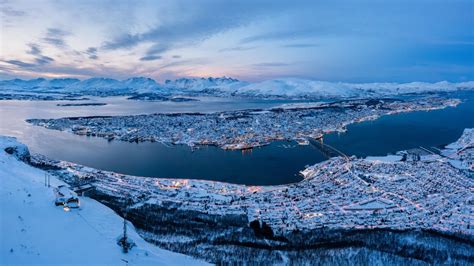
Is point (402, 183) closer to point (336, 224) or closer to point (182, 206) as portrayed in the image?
point (336, 224)

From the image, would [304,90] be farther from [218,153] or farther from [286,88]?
[218,153]

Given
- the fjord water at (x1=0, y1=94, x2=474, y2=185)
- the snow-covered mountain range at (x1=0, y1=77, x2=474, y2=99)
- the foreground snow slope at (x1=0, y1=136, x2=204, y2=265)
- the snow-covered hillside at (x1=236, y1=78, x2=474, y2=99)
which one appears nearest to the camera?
the foreground snow slope at (x1=0, y1=136, x2=204, y2=265)

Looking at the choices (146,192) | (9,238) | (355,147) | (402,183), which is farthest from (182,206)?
(355,147)

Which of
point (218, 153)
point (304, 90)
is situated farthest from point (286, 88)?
point (218, 153)

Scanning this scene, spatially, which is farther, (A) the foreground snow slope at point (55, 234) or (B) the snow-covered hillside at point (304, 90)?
(B) the snow-covered hillside at point (304, 90)

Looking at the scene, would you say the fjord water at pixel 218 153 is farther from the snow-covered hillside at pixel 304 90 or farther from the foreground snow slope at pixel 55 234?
the snow-covered hillside at pixel 304 90

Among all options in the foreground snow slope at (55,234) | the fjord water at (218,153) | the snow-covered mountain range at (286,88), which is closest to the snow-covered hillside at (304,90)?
the snow-covered mountain range at (286,88)

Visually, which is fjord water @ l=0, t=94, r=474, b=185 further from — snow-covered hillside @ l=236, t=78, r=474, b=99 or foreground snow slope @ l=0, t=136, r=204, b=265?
snow-covered hillside @ l=236, t=78, r=474, b=99

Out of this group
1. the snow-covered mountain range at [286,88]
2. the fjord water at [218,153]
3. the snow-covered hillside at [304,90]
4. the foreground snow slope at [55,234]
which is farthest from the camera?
the snow-covered mountain range at [286,88]

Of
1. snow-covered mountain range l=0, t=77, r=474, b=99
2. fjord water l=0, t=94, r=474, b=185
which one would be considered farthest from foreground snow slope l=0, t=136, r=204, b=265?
snow-covered mountain range l=0, t=77, r=474, b=99
